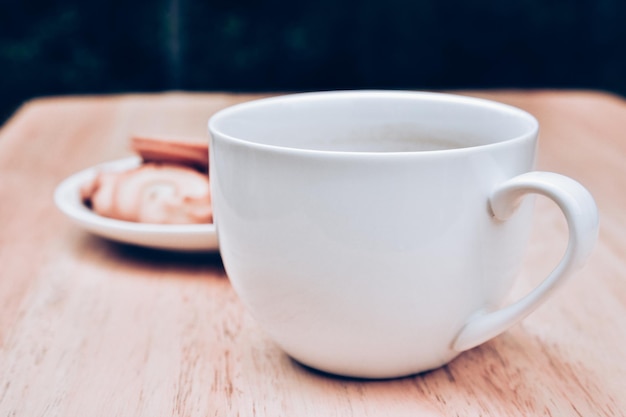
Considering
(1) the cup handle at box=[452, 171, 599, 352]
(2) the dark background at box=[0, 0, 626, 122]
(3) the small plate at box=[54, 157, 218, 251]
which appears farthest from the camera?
(2) the dark background at box=[0, 0, 626, 122]

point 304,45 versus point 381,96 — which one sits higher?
point 381,96

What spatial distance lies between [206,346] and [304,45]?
101 inches

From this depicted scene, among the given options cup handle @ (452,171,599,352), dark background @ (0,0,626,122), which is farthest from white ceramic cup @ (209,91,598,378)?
dark background @ (0,0,626,122)

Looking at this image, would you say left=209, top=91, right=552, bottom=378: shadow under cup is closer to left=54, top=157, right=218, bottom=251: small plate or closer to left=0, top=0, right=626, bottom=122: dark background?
left=54, top=157, right=218, bottom=251: small plate

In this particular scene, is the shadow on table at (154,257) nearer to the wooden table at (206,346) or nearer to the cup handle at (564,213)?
the wooden table at (206,346)

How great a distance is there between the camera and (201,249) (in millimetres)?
555

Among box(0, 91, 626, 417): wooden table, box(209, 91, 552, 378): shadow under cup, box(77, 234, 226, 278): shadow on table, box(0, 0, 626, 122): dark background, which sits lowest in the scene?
box(0, 0, 626, 122): dark background

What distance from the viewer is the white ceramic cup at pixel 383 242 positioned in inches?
13.1

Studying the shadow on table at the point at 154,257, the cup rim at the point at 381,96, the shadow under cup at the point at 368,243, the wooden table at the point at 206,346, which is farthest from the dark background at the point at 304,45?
the shadow under cup at the point at 368,243

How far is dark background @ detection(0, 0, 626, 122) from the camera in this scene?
2.75 m

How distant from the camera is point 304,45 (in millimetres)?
2898

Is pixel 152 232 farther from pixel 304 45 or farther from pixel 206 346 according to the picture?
pixel 304 45

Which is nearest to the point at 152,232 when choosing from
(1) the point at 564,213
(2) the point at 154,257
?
(2) the point at 154,257

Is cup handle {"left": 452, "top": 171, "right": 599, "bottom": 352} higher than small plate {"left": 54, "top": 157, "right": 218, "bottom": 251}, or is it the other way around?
cup handle {"left": 452, "top": 171, "right": 599, "bottom": 352}
